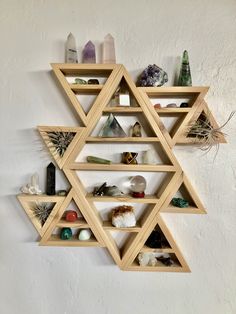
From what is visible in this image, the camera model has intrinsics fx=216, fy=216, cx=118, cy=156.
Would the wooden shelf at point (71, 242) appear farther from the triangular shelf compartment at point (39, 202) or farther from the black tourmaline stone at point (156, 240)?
the black tourmaline stone at point (156, 240)

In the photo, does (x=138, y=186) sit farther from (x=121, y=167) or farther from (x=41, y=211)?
(x=41, y=211)

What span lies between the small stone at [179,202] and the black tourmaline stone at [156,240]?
0.13m

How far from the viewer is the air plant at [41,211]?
80cm

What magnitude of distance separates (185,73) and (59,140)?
1.66 feet

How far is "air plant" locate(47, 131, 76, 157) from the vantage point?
30.2 inches

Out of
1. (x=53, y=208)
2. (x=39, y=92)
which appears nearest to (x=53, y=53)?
(x=39, y=92)

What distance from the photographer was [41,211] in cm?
80

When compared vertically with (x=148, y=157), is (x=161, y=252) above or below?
below

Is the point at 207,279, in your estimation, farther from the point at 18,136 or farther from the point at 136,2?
the point at 136,2

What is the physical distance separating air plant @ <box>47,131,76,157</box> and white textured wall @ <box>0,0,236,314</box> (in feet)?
→ 0.25

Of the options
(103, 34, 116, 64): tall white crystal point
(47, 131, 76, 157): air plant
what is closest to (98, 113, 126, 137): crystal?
(47, 131, 76, 157): air plant

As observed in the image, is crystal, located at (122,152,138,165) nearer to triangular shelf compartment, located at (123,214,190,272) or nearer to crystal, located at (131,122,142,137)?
crystal, located at (131,122,142,137)

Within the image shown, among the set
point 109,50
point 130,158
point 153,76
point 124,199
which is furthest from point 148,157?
point 109,50

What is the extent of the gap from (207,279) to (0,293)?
82cm
